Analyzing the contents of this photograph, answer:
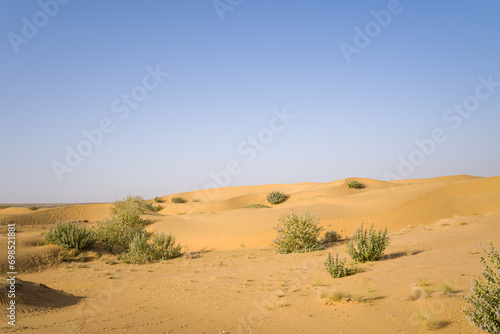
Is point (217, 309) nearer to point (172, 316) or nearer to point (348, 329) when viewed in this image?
point (172, 316)

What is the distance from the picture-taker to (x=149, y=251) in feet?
38.0

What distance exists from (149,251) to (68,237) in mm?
3057

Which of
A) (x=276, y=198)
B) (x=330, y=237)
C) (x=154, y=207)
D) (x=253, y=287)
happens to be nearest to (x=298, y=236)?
(x=330, y=237)

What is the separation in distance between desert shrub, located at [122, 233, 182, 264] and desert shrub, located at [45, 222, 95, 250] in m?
1.96

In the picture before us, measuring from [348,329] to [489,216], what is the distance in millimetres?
12563

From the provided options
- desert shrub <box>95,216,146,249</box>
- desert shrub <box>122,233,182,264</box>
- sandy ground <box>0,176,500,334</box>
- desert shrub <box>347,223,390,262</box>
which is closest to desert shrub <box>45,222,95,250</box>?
sandy ground <box>0,176,500,334</box>

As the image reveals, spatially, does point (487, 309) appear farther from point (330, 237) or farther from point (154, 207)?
point (154, 207)

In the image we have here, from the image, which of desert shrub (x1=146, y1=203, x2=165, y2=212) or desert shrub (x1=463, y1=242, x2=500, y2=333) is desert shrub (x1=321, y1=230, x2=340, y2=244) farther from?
desert shrub (x1=146, y1=203, x2=165, y2=212)

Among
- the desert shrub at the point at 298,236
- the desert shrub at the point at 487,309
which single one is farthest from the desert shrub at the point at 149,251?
the desert shrub at the point at 487,309

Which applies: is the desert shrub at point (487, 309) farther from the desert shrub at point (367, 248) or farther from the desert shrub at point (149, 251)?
the desert shrub at point (149, 251)

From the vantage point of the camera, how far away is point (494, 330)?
3428 mm

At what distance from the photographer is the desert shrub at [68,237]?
11805mm

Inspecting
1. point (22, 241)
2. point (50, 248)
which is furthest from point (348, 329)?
point (22, 241)

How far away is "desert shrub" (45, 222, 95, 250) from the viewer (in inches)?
465
